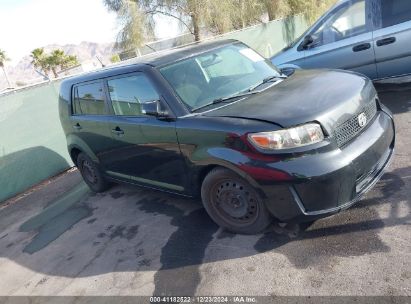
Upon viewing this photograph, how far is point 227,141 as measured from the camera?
348 centimetres

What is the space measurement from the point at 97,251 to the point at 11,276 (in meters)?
1.00

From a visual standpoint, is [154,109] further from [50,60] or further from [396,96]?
[50,60]

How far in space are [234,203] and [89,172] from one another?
3.11m

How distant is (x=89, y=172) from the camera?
609 cm

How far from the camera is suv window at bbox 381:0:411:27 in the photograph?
6.04 m

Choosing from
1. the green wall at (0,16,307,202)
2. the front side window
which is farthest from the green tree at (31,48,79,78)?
the front side window

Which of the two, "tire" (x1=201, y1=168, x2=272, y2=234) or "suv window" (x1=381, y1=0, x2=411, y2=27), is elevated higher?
"suv window" (x1=381, y1=0, x2=411, y2=27)

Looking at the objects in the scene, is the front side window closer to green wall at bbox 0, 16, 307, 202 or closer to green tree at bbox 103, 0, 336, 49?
green wall at bbox 0, 16, 307, 202

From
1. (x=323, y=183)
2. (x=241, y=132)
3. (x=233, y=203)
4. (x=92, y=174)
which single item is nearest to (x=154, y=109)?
(x=241, y=132)

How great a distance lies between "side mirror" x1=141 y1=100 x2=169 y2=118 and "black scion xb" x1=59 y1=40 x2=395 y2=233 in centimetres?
1

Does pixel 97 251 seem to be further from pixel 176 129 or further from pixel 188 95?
pixel 188 95

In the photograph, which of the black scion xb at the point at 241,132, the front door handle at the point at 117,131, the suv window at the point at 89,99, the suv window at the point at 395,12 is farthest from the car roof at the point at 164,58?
the suv window at the point at 395,12

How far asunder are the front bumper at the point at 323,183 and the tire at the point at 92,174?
3107mm

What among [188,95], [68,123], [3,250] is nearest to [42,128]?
[68,123]
